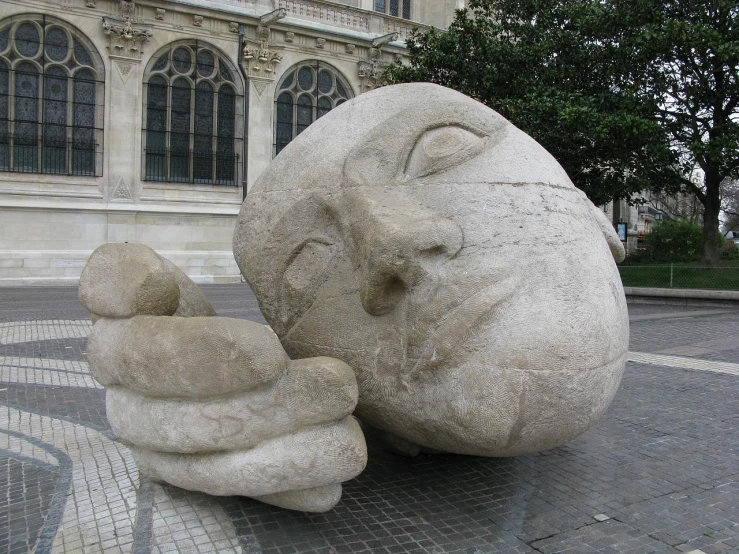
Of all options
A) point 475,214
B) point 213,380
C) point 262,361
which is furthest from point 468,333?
point 213,380

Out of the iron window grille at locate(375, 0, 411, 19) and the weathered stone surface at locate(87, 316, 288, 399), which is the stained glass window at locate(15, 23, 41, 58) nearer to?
the iron window grille at locate(375, 0, 411, 19)

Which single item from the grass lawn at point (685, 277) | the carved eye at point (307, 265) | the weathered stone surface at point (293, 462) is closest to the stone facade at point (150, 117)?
the grass lawn at point (685, 277)

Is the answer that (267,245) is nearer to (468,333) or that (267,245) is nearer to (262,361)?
(262,361)

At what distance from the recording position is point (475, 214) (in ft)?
11.9

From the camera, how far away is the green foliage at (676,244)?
24422 mm

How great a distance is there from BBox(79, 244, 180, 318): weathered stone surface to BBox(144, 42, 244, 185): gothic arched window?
18457 millimetres

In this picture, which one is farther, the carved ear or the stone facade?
the stone facade

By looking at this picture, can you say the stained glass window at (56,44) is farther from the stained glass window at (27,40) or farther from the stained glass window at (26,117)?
the stained glass window at (26,117)

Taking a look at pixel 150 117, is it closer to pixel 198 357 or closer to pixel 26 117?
pixel 26 117

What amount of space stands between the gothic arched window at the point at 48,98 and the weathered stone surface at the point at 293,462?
61.2 feet

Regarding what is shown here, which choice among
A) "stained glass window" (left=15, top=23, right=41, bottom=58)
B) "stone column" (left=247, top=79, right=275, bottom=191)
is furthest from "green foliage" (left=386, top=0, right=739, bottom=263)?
"stained glass window" (left=15, top=23, right=41, bottom=58)

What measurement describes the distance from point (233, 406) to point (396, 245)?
3.78 ft

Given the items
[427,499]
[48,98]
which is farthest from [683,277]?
[48,98]

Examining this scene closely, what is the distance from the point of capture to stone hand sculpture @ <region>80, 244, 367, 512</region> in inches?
130
